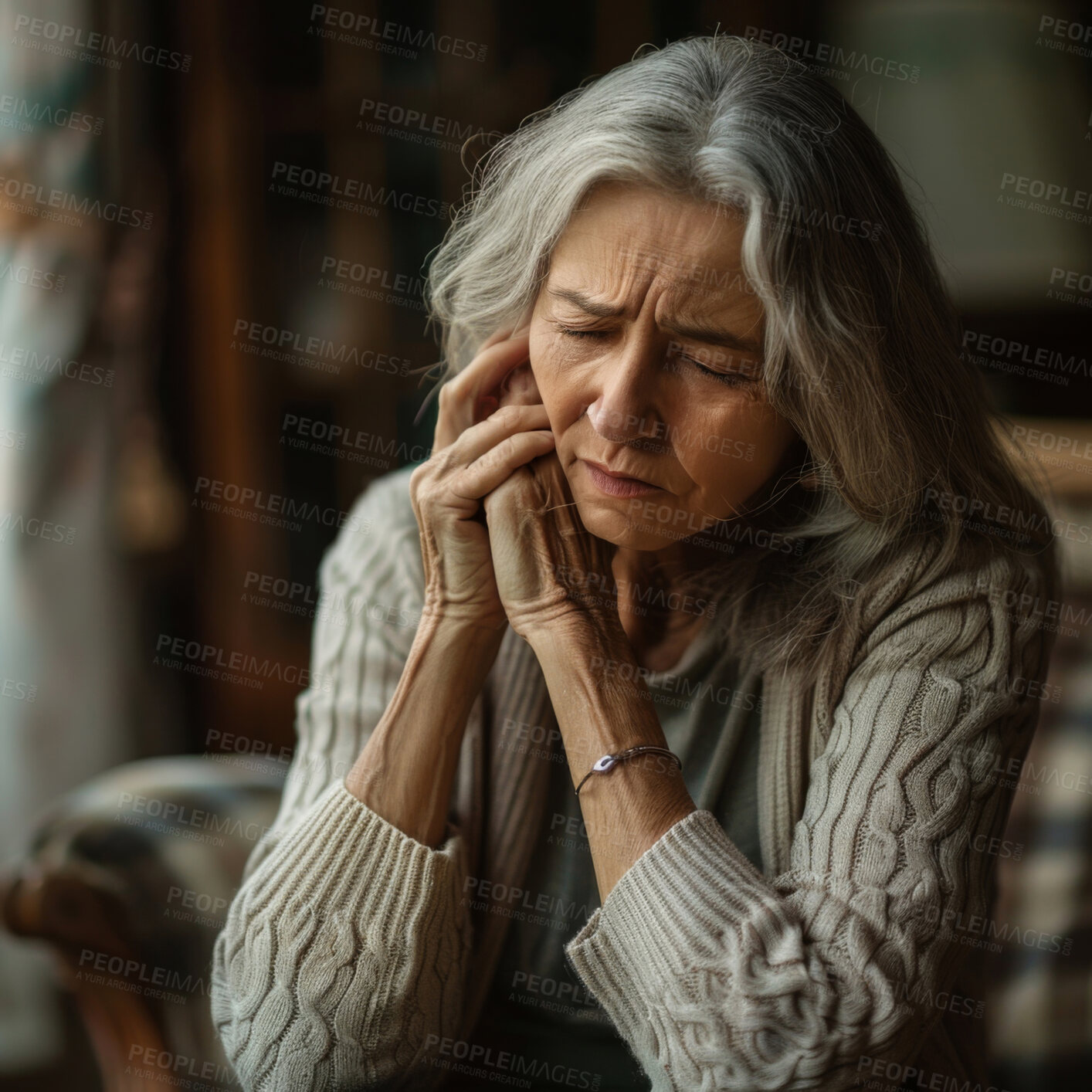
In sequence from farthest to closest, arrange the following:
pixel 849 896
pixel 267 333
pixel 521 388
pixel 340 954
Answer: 1. pixel 267 333
2. pixel 521 388
3. pixel 340 954
4. pixel 849 896

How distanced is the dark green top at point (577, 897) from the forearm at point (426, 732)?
0.63ft

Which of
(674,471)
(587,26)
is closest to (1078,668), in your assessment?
(674,471)

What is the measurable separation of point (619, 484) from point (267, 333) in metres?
1.89

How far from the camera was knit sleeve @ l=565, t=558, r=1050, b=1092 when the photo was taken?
0.93m

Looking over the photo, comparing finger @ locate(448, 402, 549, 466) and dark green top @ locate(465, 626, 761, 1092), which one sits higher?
finger @ locate(448, 402, 549, 466)

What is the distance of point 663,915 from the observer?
972mm

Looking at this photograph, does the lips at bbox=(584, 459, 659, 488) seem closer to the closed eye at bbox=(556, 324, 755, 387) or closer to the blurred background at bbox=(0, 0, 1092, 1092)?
the closed eye at bbox=(556, 324, 755, 387)

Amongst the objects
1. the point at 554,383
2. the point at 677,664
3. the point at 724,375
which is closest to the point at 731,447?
the point at 724,375

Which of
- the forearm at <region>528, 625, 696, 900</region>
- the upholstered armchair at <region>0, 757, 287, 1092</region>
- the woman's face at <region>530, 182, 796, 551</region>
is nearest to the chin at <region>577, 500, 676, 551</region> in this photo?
the woman's face at <region>530, 182, 796, 551</region>

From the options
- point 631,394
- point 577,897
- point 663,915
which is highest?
point 631,394

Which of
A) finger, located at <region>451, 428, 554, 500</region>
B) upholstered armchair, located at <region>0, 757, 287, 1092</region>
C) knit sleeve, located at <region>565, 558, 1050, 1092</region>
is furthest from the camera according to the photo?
upholstered armchair, located at <region>0, 757, 287, 1092</region>

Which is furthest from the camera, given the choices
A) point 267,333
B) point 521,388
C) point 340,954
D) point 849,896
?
point 267,333

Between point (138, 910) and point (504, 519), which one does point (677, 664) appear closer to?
point (504, 519)

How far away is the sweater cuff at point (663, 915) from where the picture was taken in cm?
96
